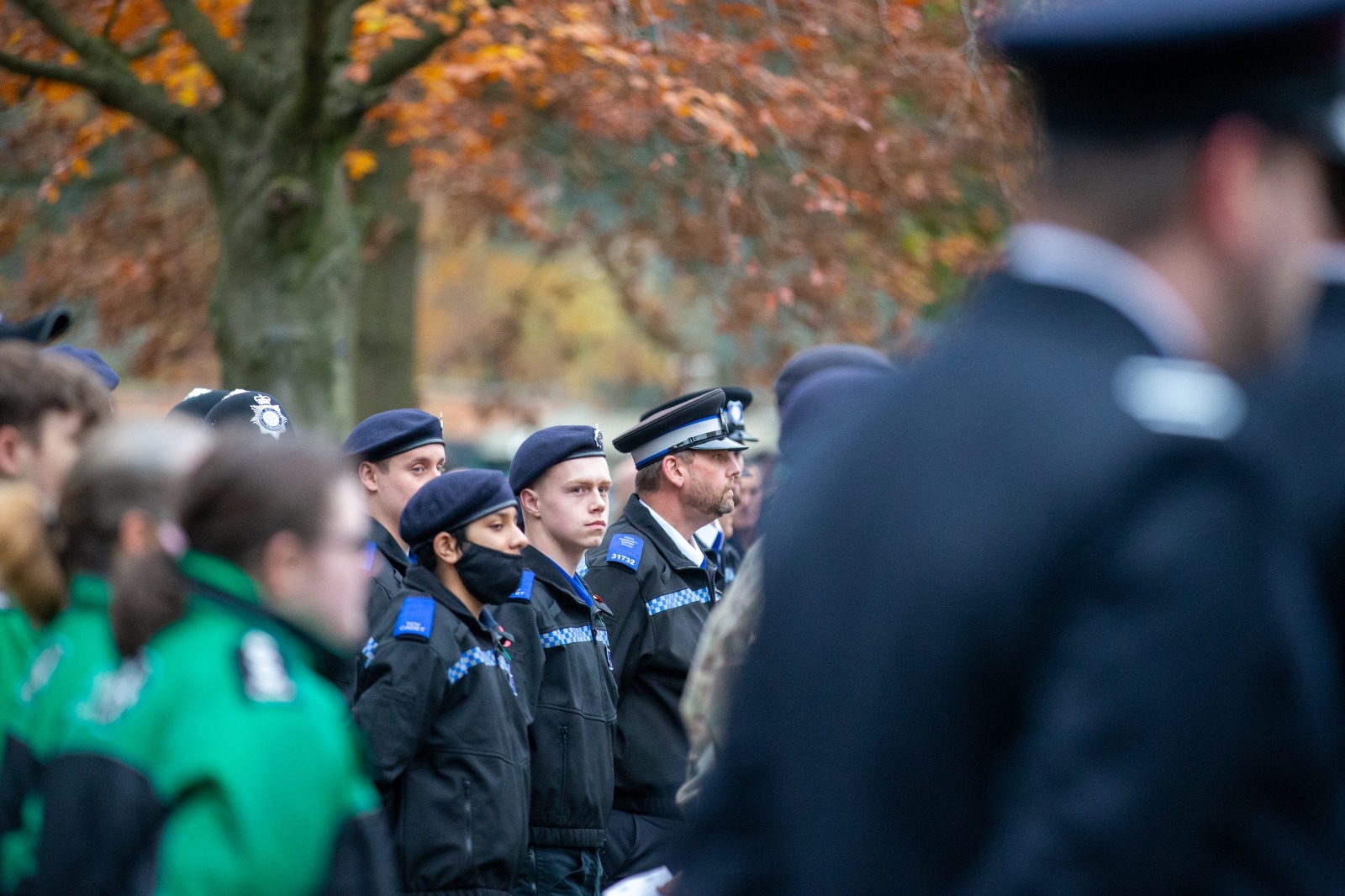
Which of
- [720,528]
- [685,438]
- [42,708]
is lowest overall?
[720,528]

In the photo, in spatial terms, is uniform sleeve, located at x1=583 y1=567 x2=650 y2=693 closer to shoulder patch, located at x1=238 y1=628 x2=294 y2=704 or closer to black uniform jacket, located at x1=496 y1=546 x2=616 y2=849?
black uniform jacket, located at x1=496 y1=546 x2=616 y2=849

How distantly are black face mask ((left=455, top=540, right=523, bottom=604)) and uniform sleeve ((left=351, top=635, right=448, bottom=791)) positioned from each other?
0.34 m

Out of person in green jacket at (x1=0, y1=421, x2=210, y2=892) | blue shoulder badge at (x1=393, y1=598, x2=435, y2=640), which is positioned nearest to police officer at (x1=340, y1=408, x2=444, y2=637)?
Result: blue shoulder badge at (x1=393, y1=598, x2=435, y2=640)

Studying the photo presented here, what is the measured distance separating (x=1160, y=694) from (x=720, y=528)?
226 inches

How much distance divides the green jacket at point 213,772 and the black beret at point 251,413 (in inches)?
110

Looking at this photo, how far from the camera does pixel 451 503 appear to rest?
16.6ft

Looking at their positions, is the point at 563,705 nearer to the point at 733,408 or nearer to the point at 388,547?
the point at 388,547

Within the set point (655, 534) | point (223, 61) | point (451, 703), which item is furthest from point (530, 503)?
point (223, 61)

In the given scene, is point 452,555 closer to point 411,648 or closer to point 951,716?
point 411,648

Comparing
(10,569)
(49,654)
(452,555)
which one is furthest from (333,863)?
(452,555)

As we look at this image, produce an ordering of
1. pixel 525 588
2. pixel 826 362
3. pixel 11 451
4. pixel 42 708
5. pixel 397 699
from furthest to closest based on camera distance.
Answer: pixel 525 588 < pixel 397 699 < pixel 826 362 < pixel 11 451 < pixel 42 708

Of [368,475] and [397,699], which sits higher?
[397,699]

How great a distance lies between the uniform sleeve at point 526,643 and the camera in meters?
5.47

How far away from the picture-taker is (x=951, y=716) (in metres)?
1.51
